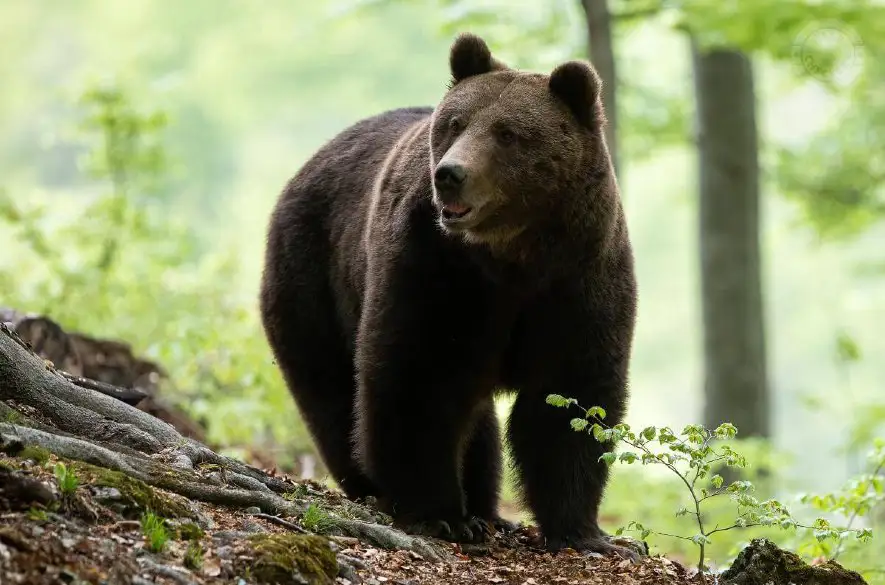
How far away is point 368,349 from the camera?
5637 mm

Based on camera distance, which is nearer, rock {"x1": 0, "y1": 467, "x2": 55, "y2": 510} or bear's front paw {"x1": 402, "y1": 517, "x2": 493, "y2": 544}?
rock {"x1": 0, "y1": 467, "x2": 55, "y2": 510}

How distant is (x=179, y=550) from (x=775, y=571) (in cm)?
242

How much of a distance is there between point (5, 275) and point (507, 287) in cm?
699

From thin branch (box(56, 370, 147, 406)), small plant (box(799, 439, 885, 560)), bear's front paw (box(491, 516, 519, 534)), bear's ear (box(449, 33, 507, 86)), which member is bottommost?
thin branch (box(56, 370, 147, 406))

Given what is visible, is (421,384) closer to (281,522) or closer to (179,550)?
(281,522)

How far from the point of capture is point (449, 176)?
496cm

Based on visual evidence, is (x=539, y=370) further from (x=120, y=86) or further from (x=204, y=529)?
(x=120, y=86)

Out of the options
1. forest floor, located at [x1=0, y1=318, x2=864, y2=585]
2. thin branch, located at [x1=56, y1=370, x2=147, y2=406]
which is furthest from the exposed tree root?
thin branch, located at [x1=56, y1=370, x2=147, y2=406]

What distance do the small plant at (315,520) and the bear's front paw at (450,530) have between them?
923 mm

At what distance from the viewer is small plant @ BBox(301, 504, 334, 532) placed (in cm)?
461

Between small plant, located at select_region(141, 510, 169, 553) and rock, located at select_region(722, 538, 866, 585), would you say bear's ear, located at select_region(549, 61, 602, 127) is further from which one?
small plant, located at select_region(141, 510, 169, 553)

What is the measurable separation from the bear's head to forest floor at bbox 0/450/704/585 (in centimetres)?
154

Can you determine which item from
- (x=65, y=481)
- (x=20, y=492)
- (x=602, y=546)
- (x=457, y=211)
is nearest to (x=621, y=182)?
(x=602, y=546)

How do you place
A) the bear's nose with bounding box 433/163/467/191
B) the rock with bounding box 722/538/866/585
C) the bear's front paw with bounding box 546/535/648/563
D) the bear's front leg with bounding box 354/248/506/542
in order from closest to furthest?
the rock with bounding box 722/538/866/585, the bear's nose with bounding box 433/163/467/191, the bear's front leg with bounding box 354/248/506/542, the bear's front paw with bounding box 546/535/648/563
